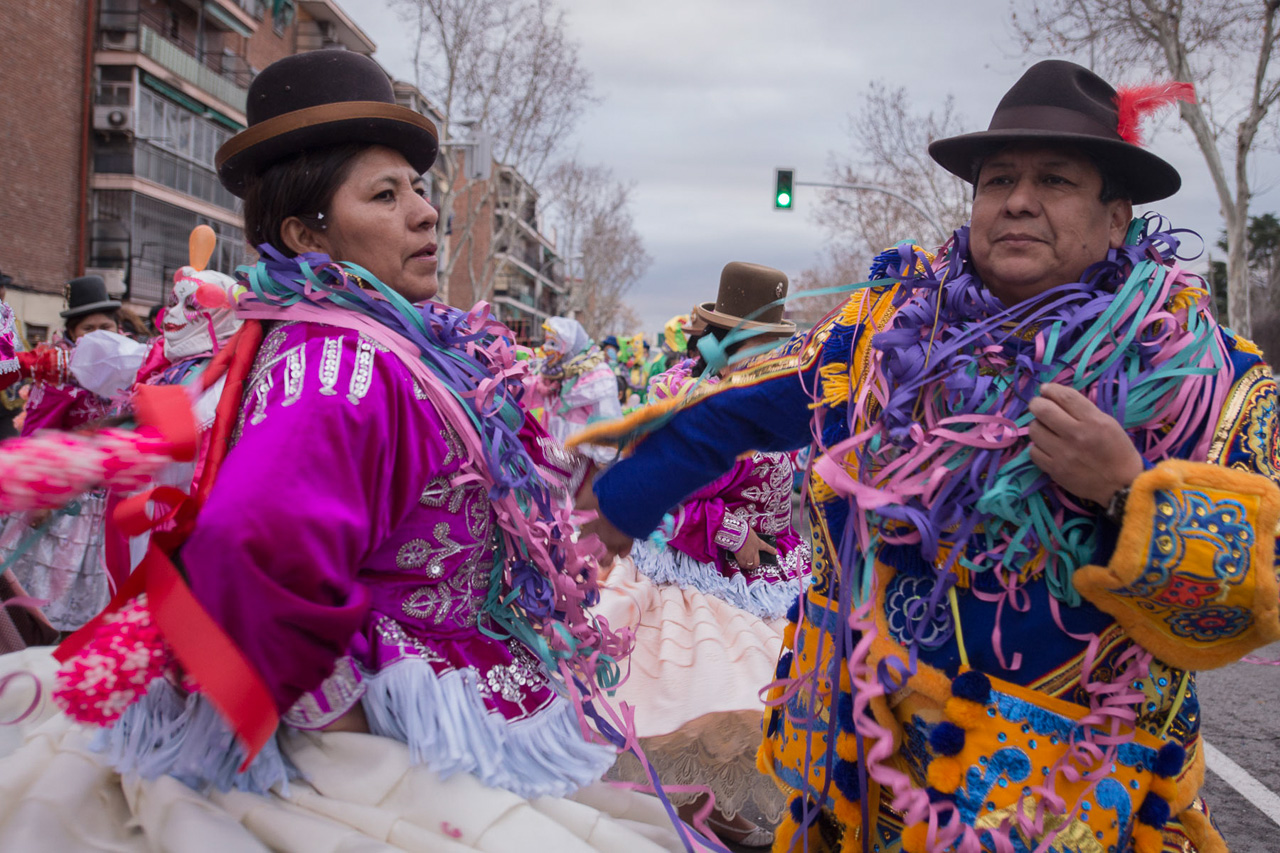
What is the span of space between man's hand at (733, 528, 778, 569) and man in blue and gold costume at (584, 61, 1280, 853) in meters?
2.38

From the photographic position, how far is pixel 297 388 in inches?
67.6

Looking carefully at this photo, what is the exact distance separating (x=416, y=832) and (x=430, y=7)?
77.7 ft

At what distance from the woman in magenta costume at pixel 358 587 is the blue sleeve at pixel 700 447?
0.17 m

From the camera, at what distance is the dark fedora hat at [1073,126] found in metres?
1.93

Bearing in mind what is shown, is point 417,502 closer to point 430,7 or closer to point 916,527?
point 916,527

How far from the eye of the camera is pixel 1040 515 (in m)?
1.79

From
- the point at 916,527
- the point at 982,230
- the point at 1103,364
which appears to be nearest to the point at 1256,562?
the point at 1103,364

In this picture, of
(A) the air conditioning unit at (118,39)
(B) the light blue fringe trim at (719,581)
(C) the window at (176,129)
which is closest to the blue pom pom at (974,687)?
(B) the light blue fringe trim at (719,581)

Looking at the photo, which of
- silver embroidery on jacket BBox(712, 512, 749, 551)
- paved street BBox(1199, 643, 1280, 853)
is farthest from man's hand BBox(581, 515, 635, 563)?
paved street BBox(1199, 643, 1280, 853)

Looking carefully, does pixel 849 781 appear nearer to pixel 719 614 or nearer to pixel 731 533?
pixel 719 614

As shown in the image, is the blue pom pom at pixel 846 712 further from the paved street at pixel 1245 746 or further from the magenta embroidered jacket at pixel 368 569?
the paved street at pixel 1245 746

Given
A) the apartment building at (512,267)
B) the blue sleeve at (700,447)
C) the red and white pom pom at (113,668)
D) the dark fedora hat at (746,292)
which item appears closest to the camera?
the red and white pom pom at (113,668)

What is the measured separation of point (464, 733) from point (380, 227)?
1104 millimetres

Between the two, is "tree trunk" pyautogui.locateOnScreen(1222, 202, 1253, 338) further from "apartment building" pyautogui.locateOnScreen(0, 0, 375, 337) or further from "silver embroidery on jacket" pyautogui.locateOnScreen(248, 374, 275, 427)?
"apartment building" pyautogui.locateOnScreen(0, 0, 375, 337)
